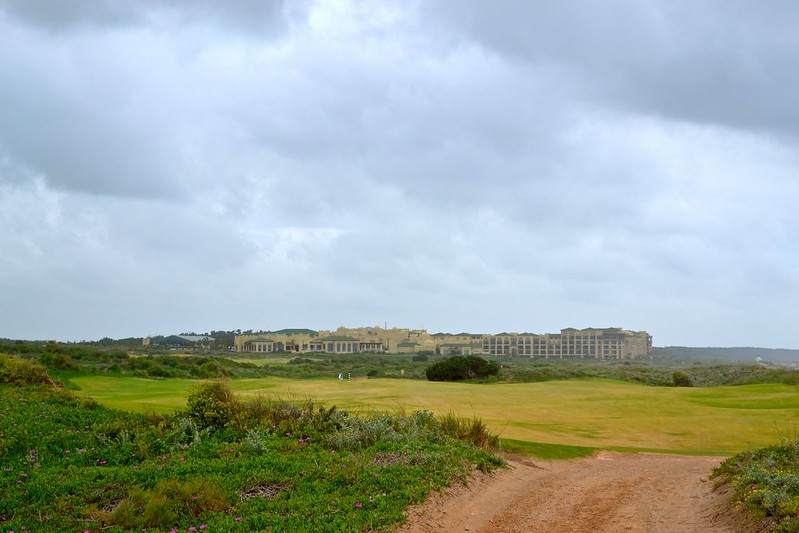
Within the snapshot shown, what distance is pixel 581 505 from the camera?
442 inches

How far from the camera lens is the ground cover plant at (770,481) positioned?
344 inches

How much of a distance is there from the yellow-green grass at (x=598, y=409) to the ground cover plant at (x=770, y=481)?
4966 millimetres

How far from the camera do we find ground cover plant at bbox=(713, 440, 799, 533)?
8742 millimetres

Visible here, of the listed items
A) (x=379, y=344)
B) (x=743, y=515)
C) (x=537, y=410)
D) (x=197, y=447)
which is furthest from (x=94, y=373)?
(x=379, y=344)

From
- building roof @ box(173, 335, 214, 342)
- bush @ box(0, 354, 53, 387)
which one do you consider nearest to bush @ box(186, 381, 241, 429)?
bush @ box(0, 354, 53, 387)

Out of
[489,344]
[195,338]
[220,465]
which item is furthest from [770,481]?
[489,344]

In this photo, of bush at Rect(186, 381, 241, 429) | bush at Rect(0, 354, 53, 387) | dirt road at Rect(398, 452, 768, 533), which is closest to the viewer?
dirt road at Rect(398, 452, 768, 533)

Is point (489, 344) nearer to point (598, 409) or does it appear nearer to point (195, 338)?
point (195, 338)

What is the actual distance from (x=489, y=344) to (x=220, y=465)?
527 feet

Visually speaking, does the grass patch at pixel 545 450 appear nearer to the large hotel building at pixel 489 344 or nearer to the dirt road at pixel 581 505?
the dirt road at pixel 581 505

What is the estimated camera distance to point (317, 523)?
340 inches

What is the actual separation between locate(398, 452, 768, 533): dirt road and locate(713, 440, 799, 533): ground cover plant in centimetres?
27

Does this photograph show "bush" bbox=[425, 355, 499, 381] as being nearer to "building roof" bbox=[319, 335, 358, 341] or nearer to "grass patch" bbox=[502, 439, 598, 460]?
"grass patch" bbox=[502, 439, 598, 460]

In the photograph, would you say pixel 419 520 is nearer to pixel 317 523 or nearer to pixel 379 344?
pixel 317 523
